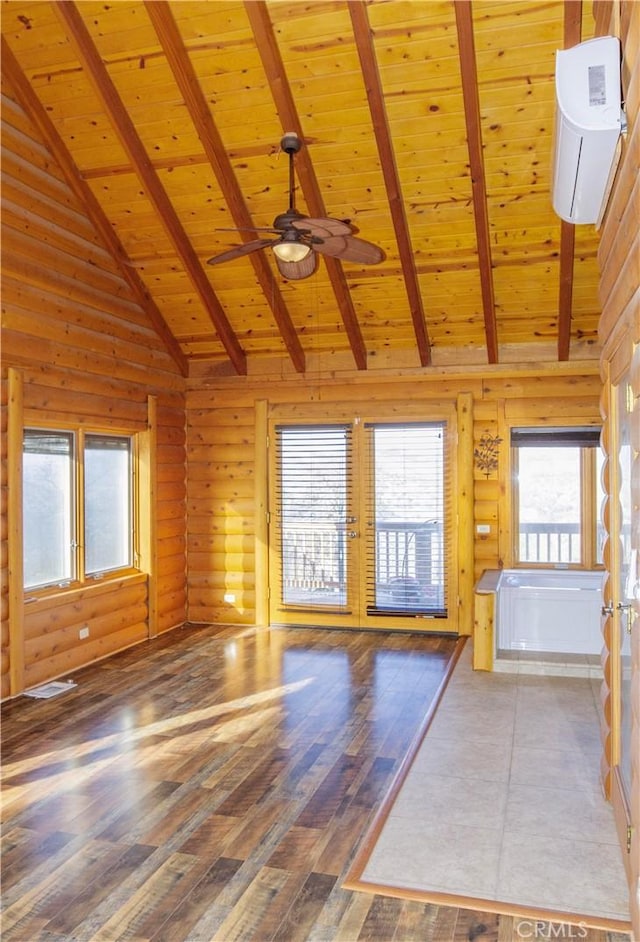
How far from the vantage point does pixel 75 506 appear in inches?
225

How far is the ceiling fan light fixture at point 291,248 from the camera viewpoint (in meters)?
3.94

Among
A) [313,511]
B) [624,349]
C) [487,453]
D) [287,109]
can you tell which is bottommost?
[313,511]

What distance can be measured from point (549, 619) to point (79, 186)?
4.99 meters

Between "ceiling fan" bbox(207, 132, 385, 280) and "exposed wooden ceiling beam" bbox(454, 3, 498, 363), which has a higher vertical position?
"exposed wooden ceiling beam" bbox(454, 3, 498, 363)

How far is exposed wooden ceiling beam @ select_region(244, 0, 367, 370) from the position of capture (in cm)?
409

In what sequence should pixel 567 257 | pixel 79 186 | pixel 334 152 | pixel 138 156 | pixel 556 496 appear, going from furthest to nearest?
pixel 556 496
pixel 79 186
pixel 567 257
pixel 138 156
pixel 334 152

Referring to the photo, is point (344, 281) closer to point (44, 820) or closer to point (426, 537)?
point (426, 537)

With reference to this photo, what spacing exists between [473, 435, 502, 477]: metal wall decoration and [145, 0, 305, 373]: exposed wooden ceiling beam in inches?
89.1

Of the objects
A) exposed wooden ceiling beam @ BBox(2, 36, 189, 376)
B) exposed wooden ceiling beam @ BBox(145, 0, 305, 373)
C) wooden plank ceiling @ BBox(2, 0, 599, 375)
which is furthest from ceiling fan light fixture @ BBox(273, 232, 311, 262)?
exposed wooden ceiling beam @ BBox(2, 36, 189, 376)

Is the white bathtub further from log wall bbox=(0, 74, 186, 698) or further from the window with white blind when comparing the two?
log wall bbox=(0, 74, 186, 698)

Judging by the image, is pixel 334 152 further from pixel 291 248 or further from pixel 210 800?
pixel 210 800

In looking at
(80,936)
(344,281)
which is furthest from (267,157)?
(80,936)

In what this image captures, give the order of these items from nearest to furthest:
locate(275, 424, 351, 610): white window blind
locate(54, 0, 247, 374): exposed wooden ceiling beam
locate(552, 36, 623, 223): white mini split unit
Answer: locate(552, 36, 623, 223): white mini split unit
locate(54, 0, 247, 374): exposed wooden ceiling beam
locate(275, 424, 351, 610): white window blind

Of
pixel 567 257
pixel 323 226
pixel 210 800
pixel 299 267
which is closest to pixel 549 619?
pixel 567 257
